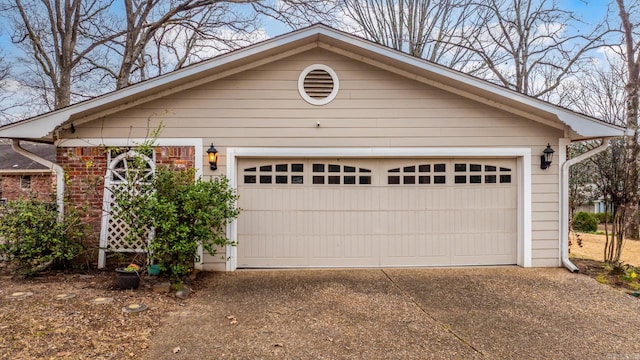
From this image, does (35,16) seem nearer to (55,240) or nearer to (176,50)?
(176,50)

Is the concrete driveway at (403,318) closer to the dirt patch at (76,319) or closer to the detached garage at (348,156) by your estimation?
the dirt patch at (76,319)

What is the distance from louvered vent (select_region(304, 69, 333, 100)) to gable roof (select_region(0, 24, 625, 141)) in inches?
17.2

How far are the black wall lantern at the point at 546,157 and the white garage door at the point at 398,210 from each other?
435 millimetres

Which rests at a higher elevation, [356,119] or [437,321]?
[356,119]

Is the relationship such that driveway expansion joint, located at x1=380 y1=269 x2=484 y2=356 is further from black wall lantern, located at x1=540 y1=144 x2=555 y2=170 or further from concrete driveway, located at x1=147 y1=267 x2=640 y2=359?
black wall lantern, located at x1=540 y1=144 x2=555 y2=170

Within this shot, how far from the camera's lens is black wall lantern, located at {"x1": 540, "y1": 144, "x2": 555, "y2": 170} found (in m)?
5.79

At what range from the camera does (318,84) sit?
233 inches

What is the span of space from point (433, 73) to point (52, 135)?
6.24 meters

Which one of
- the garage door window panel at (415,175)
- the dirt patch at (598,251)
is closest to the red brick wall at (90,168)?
the garage door window panel at (415,175)

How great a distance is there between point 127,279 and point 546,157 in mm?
6745

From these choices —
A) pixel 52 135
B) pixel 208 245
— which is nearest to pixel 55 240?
pixel 52 135

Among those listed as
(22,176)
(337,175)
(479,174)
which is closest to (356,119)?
(337,175)

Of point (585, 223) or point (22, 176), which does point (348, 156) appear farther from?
point (585, 223)

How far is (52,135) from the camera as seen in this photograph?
221 inches
